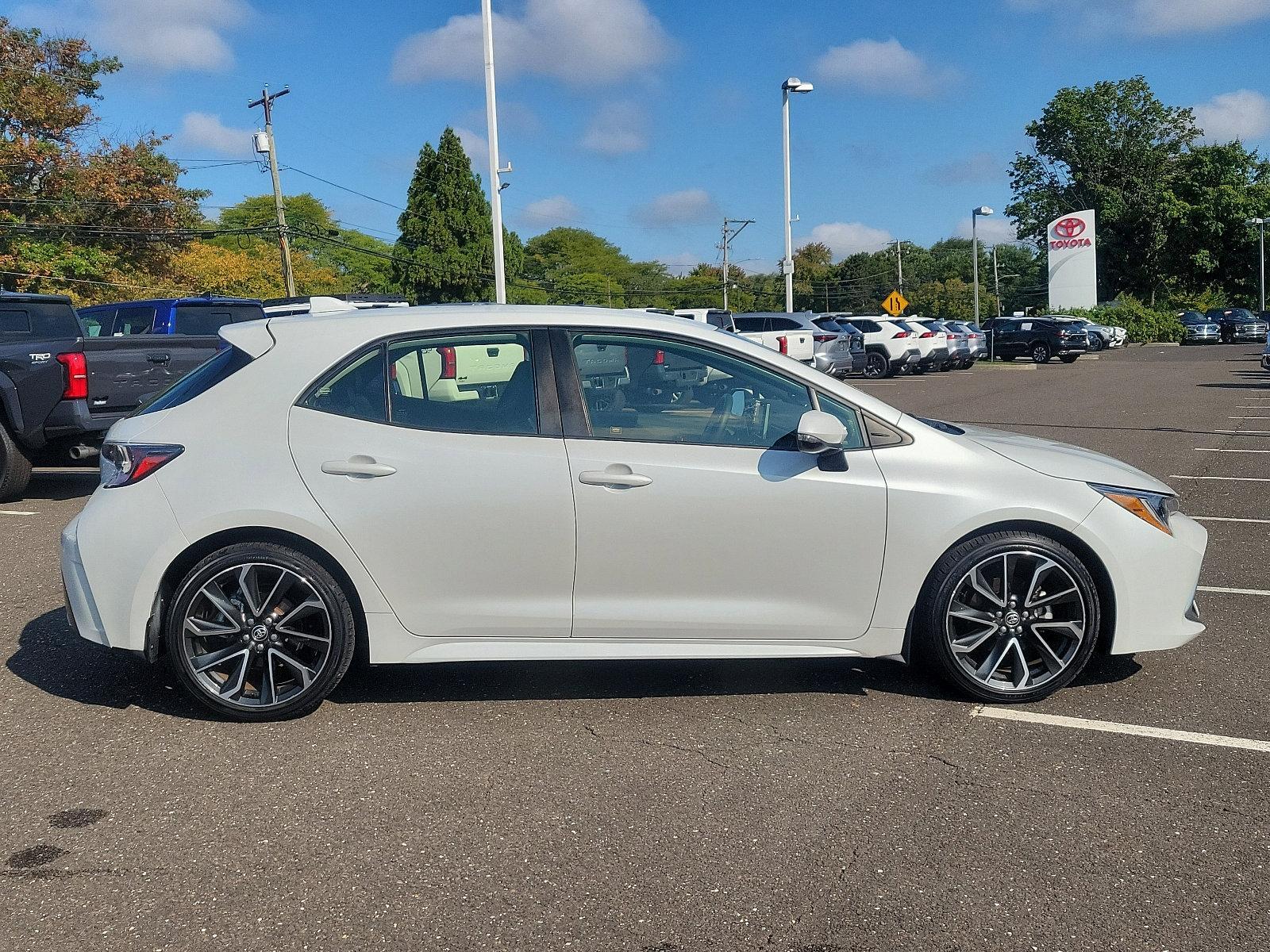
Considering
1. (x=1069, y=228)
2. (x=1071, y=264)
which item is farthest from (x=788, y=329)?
(x=1071, y=264)

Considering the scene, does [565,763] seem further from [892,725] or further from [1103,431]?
[1103,431]

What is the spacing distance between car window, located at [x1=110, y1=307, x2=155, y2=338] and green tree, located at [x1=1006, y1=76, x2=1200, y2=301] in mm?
71732

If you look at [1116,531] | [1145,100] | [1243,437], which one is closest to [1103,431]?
[1243,437]

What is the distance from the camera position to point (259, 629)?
4441 millimetres

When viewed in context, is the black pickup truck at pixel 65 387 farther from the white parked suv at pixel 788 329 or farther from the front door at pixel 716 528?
the white parked suv at pixel 788 329

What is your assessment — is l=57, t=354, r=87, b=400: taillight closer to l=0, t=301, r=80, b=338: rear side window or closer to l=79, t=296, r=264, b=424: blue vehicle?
l=79, t=296, r=264, b=424: blue vehicle

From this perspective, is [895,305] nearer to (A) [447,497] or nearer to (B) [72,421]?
(B) [72,421]

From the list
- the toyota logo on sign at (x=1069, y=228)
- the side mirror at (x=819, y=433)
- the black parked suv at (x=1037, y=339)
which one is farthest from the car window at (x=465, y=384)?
the toyota logo on sign at (x=1069, y=228)

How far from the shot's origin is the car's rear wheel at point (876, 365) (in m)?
34.0

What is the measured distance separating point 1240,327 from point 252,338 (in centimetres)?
6581

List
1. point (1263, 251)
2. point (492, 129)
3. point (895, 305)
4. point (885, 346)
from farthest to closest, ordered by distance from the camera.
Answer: point (1263, 251)
point (895, 305)
point (885, 346)
point (492, 129)

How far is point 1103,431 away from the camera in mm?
15844

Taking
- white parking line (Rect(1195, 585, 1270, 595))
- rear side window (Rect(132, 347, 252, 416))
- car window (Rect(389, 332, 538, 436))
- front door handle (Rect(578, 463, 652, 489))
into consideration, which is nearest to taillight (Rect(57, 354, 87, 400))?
rear side window (Rect(132, 347, 252, 416))

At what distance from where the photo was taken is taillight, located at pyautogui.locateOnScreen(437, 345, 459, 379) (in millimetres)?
4660
